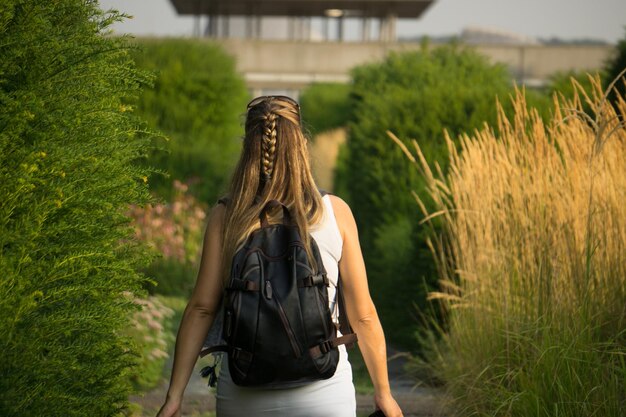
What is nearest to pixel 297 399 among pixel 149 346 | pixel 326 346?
pixel 326 346

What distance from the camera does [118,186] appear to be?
12.8 ft

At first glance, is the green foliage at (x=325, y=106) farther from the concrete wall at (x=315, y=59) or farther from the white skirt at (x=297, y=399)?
the white skirt at (x=297, y=399)

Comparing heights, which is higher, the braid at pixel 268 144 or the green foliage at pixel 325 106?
the braid at pixel 268 144

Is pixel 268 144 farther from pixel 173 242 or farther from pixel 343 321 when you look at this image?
pixel 173 242

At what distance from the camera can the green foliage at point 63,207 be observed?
3398 millimetres

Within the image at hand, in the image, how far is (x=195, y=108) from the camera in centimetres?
1789

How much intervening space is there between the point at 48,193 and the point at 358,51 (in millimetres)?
41561

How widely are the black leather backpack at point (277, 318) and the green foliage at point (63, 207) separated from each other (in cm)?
70

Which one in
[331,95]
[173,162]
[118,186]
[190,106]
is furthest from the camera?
[331,95]

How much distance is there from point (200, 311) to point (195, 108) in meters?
14.8

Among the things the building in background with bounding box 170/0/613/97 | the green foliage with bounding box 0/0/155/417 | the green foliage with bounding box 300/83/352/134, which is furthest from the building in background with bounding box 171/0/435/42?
the green foliage with bounding box 0/0/155/417

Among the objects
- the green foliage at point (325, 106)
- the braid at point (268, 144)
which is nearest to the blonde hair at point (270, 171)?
the braid at point (268, 144)

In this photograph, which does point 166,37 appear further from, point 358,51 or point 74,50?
point 358,51

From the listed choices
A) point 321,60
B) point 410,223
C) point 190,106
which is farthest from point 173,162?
point 321,60
